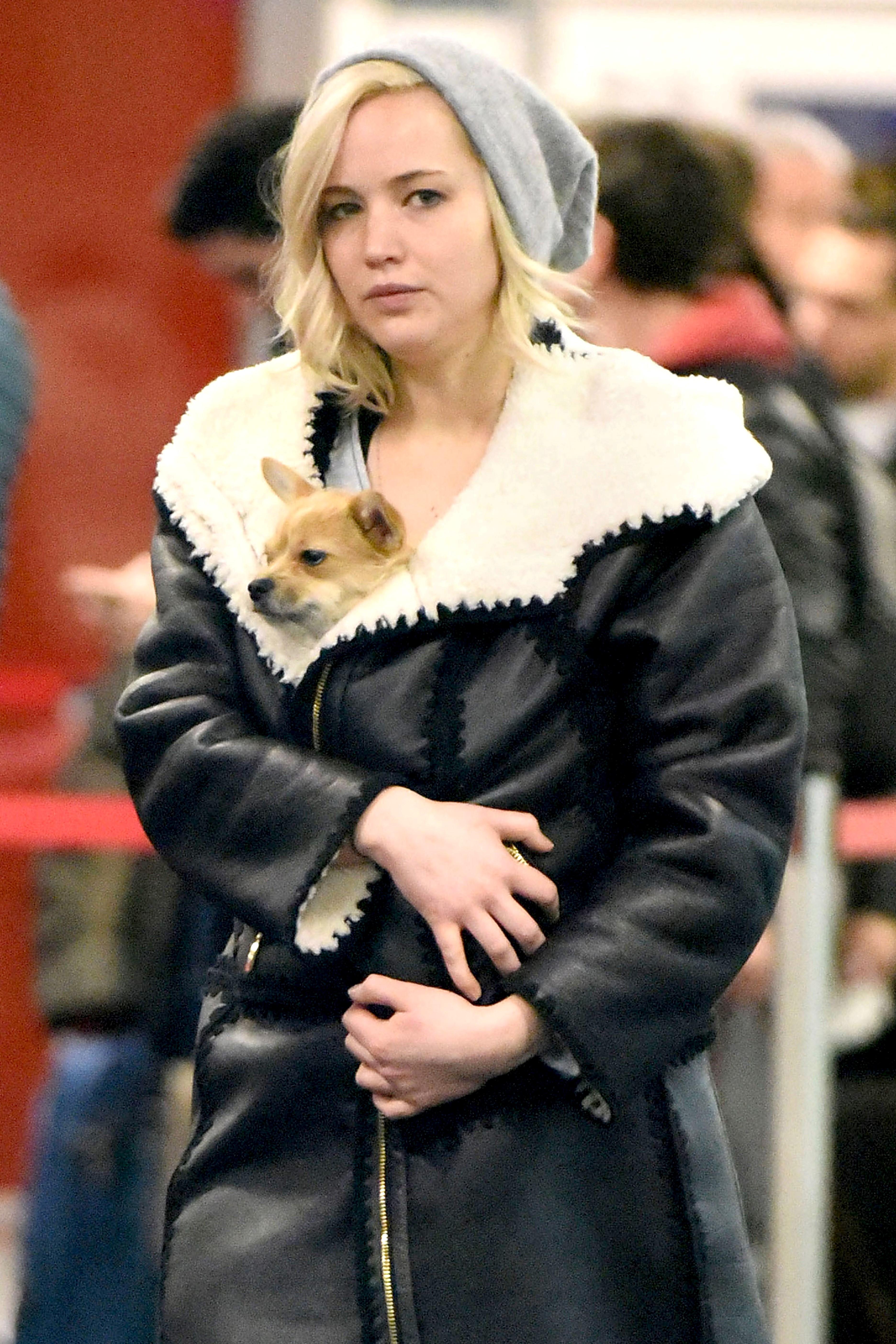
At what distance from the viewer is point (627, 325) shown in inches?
112

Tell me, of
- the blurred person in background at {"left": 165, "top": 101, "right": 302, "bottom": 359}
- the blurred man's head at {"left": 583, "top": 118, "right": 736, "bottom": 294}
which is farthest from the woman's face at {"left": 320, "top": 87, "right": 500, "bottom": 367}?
the blurred person in background at {"left": 165, "top": 101, "right": 302, "bottom": 359}

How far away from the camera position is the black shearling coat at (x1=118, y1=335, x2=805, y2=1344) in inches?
58.7

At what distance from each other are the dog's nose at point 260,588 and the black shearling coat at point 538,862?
0.13 ft

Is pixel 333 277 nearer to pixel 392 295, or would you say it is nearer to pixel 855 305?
pixel 392 295

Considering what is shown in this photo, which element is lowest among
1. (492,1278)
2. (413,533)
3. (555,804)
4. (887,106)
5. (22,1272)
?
(22,1272)

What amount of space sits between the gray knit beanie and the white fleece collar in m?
0.11

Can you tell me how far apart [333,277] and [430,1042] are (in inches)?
24.2

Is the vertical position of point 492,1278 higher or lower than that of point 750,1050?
higher

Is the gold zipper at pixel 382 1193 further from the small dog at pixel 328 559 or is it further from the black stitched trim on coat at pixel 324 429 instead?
the black stitched trim on coat at pixel 324 429

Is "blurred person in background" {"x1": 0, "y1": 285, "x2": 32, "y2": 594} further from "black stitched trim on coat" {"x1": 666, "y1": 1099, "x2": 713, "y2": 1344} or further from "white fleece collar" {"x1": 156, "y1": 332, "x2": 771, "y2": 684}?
"black stitched trim on coat" {"x1": 666, "y1": 1099, "x2": 713, "y2": 1344}

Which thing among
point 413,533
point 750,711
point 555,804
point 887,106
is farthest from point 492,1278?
point 887,106

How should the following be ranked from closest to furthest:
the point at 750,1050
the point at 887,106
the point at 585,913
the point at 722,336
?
the point at 585,913 → the point at 722,336 → the point at 750,1050 → the point at 887,106

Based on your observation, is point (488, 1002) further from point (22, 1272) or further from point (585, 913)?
point (22, 1272)

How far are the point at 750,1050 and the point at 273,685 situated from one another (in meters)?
1.98
